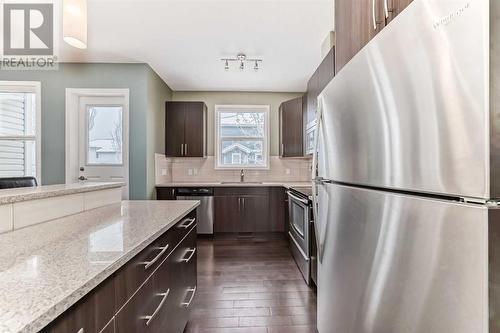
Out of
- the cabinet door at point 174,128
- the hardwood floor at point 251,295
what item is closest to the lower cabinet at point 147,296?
the hardwood floor at point 251,295

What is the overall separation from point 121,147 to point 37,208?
8.45ft

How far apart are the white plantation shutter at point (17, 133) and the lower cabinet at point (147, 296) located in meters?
3.25

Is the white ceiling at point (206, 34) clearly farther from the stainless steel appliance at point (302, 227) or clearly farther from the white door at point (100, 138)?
the stainless steel appliance at point (302, 227)

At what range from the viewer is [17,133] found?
375 cm

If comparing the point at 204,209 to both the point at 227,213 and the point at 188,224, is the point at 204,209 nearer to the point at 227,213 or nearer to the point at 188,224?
the point at 227,213

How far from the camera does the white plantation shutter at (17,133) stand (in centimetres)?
375

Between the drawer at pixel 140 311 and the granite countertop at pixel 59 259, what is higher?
the granite countertop at pixel 59 259

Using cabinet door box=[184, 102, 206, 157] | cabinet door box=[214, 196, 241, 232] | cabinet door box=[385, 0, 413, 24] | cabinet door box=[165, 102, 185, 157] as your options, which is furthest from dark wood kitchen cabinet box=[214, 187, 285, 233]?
cabinet door box=[385, 0, 413, 24]

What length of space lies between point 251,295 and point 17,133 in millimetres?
3833

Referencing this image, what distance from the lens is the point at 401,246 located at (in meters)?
0.73

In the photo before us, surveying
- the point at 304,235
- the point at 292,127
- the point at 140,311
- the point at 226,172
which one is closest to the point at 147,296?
the point at 140,311

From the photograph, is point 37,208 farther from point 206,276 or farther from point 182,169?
point 182,169

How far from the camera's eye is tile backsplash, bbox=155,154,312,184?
196 inches

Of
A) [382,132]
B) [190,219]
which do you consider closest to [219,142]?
[190,219]
